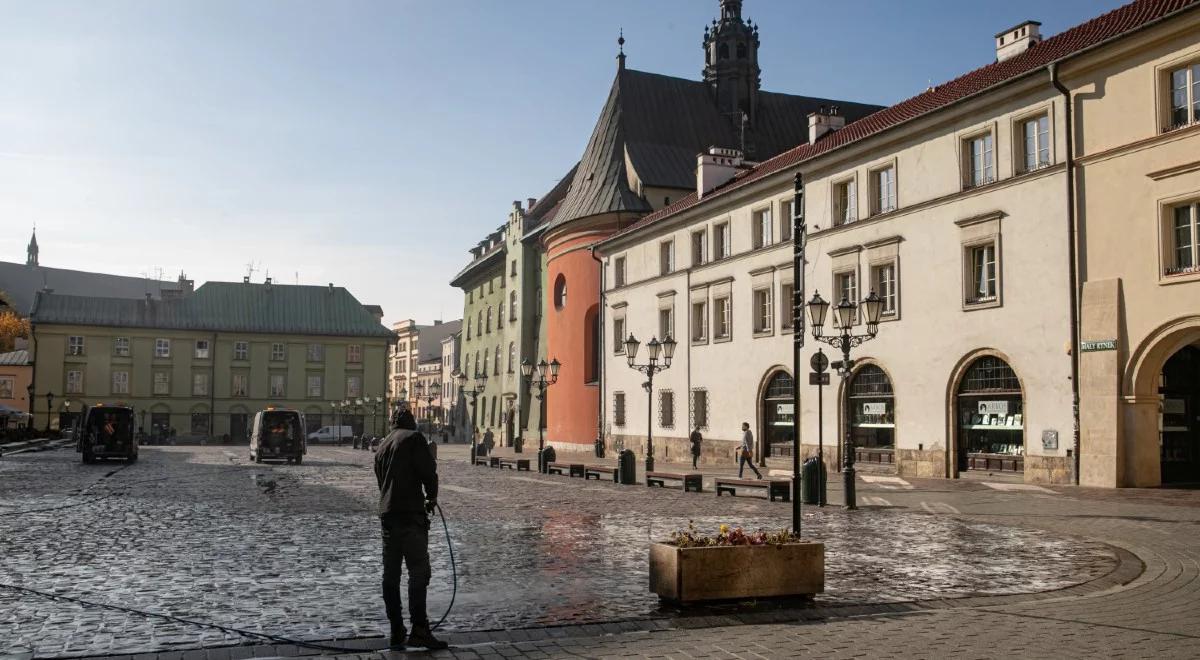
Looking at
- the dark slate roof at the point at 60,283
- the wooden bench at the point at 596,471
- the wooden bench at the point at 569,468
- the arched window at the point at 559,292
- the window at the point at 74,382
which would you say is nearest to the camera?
the wooden bench at the point at 596,471

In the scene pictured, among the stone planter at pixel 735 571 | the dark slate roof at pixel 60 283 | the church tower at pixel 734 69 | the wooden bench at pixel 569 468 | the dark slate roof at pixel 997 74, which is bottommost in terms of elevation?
the wooden bench at pixel 569 468

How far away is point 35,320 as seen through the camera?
273 feet

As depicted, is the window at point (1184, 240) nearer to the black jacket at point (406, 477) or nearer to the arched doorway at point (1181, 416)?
the arched doorway at point (1181, 416)

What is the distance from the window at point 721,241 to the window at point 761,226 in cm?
207

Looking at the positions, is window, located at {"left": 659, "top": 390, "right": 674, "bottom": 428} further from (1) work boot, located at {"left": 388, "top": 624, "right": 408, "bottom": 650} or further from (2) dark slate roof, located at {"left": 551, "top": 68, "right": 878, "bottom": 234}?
(1) work boot, located at {"left": 388, "top": 624, "right": 408, "bottom": 650}

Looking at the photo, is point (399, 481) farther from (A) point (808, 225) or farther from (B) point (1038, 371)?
(A) point (808, 225)

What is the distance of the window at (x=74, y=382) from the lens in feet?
277

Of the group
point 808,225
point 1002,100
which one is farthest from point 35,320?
point 1002,100

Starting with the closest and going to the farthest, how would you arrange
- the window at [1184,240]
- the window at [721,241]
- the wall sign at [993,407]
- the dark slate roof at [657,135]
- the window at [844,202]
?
the window at [1184,240], the wall sign at [993,407], the window at [844,202], the window at [721,241], the dark slate roof at [657,135]

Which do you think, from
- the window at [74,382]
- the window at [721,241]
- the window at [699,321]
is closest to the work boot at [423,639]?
the window at [721,241]

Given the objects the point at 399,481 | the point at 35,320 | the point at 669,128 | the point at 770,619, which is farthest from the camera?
the point at 35,320

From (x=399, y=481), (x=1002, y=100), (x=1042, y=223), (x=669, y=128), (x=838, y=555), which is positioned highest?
(x=669, y=128)

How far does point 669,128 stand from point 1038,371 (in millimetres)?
35063

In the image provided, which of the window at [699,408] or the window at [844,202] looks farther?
the window at [699,408]
